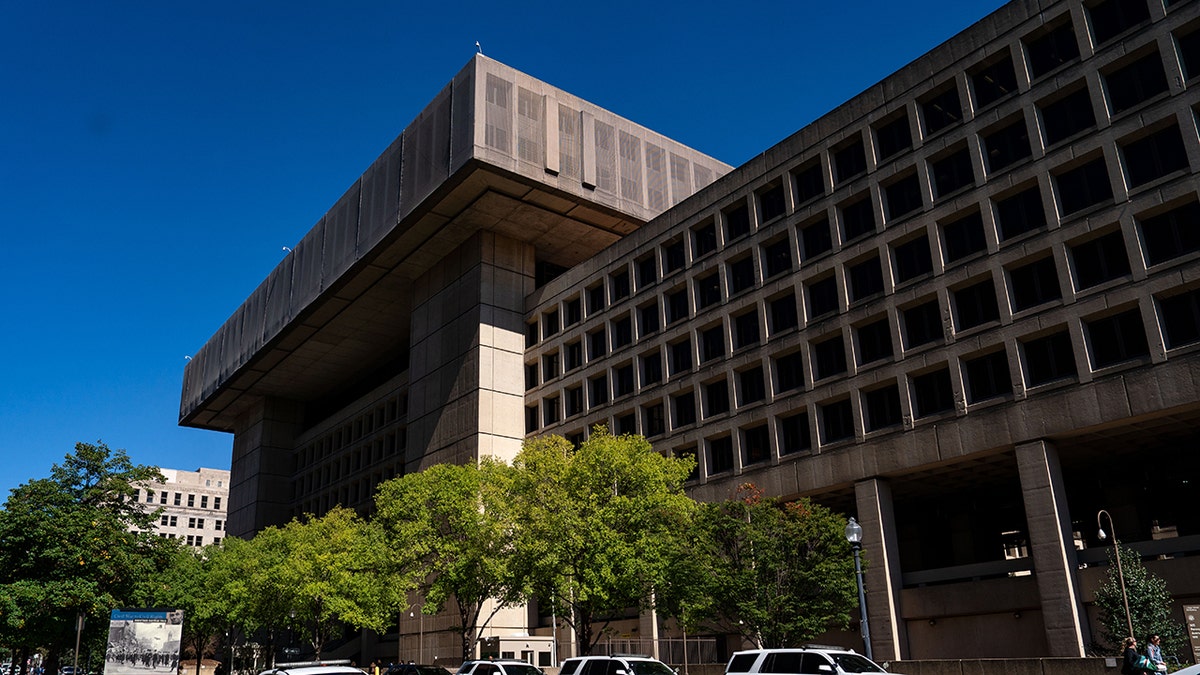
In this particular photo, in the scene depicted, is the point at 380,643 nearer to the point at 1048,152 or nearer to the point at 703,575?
the point at 703,575

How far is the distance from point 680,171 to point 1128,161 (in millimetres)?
38471

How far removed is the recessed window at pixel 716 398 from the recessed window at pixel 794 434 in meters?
4.31

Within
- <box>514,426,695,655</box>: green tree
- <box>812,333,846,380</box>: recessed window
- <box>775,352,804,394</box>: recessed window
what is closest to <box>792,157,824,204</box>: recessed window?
<box>812,333,846,380</box>: recessed window

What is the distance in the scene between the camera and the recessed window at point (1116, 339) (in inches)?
1336

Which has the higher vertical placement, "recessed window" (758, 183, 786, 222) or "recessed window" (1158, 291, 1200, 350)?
"recessed window" (758, 183, 786, 222)

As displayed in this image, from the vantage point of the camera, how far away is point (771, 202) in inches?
1969

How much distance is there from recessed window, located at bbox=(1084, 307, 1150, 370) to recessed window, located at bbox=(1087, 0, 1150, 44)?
1110 cm

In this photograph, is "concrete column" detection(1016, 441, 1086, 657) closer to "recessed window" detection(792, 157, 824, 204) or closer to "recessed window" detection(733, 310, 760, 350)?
"recessed window" detection(733, 310, 760, 350)

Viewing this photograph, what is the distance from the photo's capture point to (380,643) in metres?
75.4

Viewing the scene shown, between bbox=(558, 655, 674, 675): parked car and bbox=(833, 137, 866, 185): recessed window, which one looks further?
bbox=(833, 137, 866, 185): recessed window

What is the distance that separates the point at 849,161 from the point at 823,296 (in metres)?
6.83

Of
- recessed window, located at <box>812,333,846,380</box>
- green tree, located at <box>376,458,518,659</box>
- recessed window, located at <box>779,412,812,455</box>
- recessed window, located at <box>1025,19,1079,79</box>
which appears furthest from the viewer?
recessed window, located at <box>779,412,812,455</box>

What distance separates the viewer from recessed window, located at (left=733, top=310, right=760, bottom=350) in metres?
49.3

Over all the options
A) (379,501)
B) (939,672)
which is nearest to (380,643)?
(379,501)
